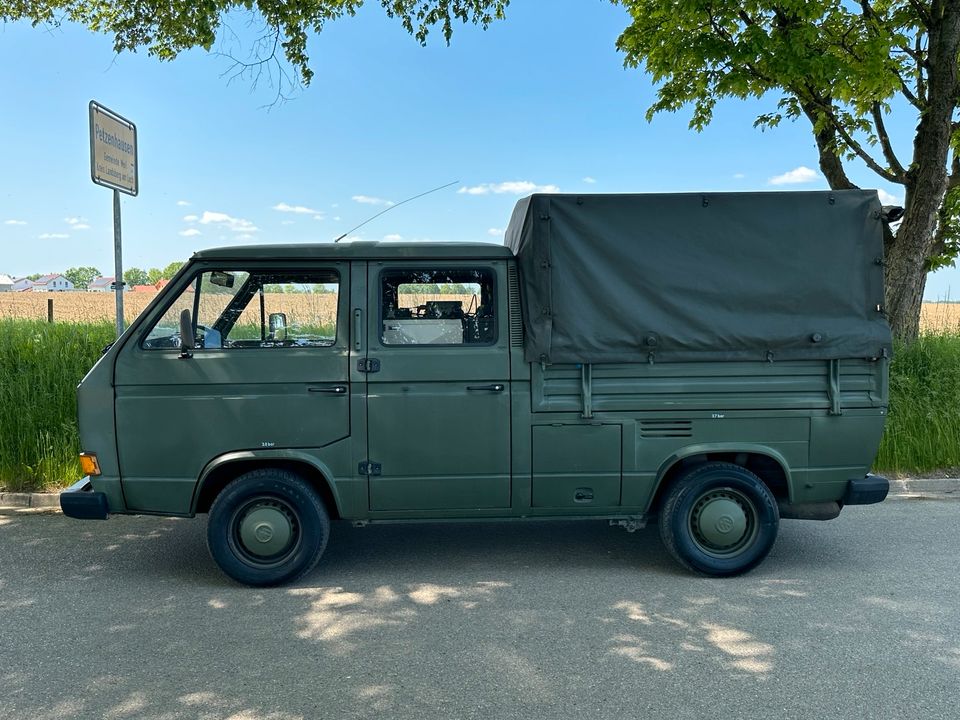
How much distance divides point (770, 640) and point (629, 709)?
111 cm

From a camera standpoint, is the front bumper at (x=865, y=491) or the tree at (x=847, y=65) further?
the tree at (x=847, y=65)

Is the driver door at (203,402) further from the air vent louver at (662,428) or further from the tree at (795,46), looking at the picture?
the tree at (795,46)

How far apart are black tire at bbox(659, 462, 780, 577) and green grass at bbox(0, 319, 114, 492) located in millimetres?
5742

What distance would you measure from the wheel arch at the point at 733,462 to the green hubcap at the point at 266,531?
2.35 metres

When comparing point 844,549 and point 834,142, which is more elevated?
point 834,142

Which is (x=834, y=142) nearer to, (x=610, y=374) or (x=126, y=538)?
(x=610, y=374)

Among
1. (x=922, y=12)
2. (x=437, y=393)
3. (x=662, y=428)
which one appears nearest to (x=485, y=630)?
(x=437, y=393)

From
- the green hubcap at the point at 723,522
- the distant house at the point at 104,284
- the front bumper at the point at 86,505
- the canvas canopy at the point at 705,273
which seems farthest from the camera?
the distant house at the point at 104,284

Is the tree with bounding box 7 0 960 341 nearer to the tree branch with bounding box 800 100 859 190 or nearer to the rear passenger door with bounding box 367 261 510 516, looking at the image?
the tree branch with bounding box 800 100 859 190

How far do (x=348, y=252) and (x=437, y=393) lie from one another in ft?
3.51

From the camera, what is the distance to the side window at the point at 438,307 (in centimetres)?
472

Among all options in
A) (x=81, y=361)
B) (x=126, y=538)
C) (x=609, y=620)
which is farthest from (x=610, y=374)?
(x=81, y=361)

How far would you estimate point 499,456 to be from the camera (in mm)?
4676

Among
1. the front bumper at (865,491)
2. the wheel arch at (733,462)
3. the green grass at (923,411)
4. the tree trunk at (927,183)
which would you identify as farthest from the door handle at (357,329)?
the tree trunk at (927,183)
